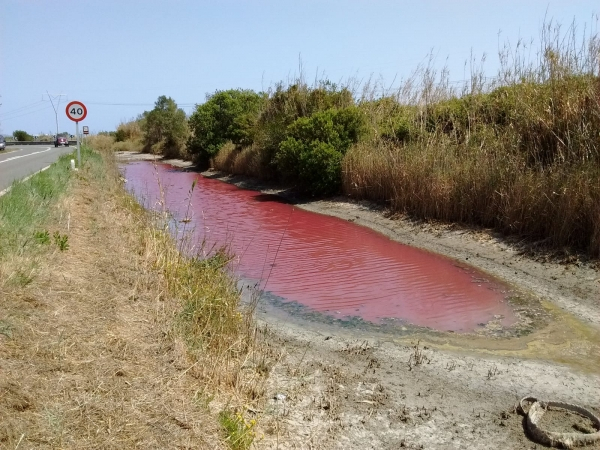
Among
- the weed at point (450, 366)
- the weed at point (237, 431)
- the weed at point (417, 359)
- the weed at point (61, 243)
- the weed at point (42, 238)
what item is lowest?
the weed at point (450, 366)

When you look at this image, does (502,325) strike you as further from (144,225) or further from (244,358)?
(144,225)

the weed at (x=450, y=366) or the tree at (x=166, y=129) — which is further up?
the tree at (x=166, y=129)

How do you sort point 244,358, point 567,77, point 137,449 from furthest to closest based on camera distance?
point 567,77 < point 244,358 < point 137,449

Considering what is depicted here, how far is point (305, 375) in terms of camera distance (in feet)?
18.9

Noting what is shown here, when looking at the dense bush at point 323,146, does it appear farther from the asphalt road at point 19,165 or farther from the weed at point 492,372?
the weed at point 492,372

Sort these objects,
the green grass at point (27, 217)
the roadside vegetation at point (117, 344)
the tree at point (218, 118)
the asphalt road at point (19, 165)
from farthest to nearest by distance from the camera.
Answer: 1. the tree at point (218, 118)
2. the asphalt road at point (19, 165)
3. the green grass at point (27, 217)
4. the roadside vegetation at point (117, 344)

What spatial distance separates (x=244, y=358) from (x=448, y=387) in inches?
79.7

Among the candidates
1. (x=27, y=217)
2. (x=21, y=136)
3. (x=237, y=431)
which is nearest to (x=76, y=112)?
(x=27, y=217)

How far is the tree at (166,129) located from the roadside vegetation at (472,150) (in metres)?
21.2

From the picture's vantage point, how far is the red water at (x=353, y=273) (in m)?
8.31

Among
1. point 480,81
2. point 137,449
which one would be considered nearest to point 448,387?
point 137,449

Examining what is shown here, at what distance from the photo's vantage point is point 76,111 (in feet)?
62.9

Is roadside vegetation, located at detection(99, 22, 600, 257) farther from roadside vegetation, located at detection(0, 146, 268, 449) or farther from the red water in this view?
roadside vegetation, located at detection(0, 146, 268, 449)

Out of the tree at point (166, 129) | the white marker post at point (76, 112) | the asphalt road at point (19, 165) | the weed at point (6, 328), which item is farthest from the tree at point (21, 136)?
the weed at point (6, 328)
